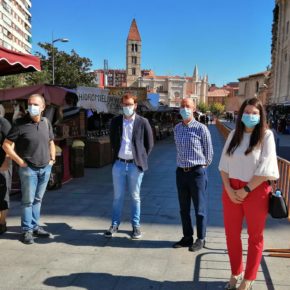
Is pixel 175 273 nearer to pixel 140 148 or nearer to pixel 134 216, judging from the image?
pixel 134 216

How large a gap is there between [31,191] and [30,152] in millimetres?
477

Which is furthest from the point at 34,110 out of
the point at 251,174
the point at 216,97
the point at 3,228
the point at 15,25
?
the point at 216,97

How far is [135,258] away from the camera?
4.20m

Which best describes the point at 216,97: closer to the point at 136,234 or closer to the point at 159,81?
the point at 159,81

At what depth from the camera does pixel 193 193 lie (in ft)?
14.4

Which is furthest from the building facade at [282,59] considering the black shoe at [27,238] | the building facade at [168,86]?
the building facade at [168,86]

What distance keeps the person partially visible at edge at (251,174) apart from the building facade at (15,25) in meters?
63.3

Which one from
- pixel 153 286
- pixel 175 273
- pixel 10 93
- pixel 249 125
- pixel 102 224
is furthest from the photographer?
pixel 10 93

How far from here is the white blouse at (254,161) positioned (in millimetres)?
3131

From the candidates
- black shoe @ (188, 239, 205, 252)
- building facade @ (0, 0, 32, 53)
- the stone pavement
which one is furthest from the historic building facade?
black shoe @ (188, 239, 205, 252)

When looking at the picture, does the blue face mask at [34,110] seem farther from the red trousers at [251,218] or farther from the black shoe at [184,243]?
the red trousers at [251,218]

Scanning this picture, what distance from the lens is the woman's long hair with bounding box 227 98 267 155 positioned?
3.18m

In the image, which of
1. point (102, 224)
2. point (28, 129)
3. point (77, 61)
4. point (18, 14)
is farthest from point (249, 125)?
point (18, 14)

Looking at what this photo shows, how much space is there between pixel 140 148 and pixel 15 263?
1898 millimetres
